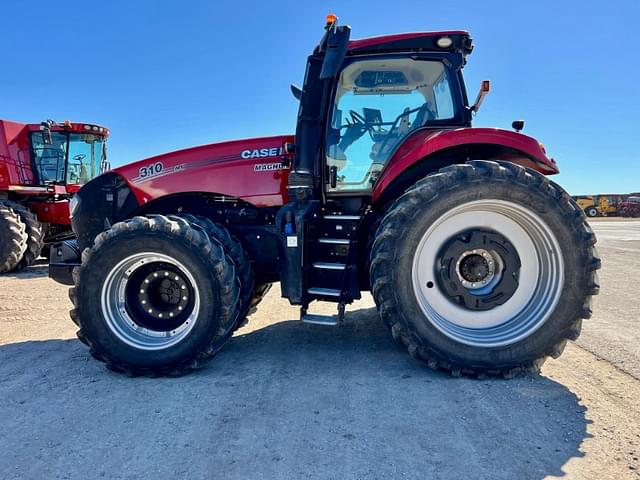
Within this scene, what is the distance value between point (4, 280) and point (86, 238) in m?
4.86

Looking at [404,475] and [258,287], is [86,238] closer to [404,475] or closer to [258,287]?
[258,287]

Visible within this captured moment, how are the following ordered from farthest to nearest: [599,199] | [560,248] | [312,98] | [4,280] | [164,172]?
[599,199] → [4,280] → [164,172] → [312,98] → [560,248]

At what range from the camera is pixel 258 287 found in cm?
402

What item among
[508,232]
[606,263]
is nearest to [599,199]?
[606,263]

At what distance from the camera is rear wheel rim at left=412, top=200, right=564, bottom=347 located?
289 cm

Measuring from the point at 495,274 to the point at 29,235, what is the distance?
9.06 metres

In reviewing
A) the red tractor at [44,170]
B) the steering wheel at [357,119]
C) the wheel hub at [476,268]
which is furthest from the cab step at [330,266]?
the red tractor at [44,170]

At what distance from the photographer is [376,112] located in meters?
3.60

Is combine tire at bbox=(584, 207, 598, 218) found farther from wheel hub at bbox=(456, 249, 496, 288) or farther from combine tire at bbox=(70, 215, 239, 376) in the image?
combine tire at bbox=(70, 215, 239, 376)

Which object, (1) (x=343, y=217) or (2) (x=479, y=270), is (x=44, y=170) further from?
(2) (x=479, y=270)

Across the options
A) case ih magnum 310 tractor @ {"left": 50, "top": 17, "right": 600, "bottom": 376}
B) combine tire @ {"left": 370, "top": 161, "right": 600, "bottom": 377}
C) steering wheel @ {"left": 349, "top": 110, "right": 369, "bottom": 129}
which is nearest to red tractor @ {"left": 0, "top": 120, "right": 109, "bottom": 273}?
case ih magnum 310 tractor @ {"left": 50, "top": 17, "right": 600, "bottom": 376}

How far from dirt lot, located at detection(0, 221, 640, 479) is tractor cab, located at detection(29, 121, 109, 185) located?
800 centimetres

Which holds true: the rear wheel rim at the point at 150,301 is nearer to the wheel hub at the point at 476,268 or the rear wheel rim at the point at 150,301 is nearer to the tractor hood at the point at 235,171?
the tractor hood at the point at 235,171

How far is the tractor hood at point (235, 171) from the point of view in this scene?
Answer: 3.73m
